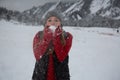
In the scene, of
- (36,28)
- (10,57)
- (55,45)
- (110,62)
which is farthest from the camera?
(110,62)

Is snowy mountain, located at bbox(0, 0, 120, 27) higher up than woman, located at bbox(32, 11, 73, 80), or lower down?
higher up

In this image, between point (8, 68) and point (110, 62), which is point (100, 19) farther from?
point (8, 68)

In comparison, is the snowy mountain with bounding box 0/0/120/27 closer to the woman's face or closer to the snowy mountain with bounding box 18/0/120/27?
the snowy mountain with bounding box 18/0/120/27

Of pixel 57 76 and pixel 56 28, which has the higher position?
pixel 56 28

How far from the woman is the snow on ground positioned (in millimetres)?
172

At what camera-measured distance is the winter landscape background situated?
191 cm

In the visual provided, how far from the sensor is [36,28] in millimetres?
1828

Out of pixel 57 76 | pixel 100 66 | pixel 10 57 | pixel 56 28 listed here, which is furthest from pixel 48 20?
pixel 100 66

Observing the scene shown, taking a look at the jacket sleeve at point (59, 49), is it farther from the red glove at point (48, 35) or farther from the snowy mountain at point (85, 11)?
the snowy mountain at point (85, 11)

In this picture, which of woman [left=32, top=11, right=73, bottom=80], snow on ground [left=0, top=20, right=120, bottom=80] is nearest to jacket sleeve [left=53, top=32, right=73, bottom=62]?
woman [left=32, top=11, right=73, bottom=80]

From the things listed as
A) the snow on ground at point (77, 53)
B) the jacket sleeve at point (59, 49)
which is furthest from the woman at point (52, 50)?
the snow on ground at point (77, 53)

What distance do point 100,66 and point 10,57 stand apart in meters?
0.66

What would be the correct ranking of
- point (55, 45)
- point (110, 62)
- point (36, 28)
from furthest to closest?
point (110, 62)
point (36, 28)
point (55, 45)

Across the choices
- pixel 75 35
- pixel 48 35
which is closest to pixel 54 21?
pixel 48 35
